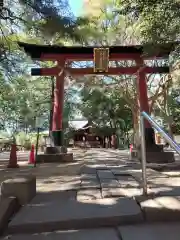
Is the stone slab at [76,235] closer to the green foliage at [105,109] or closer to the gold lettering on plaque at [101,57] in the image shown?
the gold lettering on plaque at [101,57]

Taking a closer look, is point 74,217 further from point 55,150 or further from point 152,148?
point 55,150

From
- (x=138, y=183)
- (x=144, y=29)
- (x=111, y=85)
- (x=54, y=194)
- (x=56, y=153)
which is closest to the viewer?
(x=54, y=194)

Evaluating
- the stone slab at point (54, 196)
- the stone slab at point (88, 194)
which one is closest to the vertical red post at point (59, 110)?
the stone slab at point (54, 196)

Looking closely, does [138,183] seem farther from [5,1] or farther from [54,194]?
[5,1]

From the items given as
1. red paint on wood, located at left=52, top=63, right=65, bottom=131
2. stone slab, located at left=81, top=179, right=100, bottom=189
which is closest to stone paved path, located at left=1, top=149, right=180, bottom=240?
stone slab, located at left=81, top=179, right=100, bottom=189

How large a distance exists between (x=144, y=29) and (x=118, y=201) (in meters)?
6.34

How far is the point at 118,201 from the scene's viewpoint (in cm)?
488

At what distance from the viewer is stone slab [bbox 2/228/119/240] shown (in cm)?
371

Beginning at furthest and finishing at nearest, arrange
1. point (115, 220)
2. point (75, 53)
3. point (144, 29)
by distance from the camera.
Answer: point (75, 53) → point (144, 29) → point (115, 220)

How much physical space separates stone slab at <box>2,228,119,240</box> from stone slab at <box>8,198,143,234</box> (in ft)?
0.45

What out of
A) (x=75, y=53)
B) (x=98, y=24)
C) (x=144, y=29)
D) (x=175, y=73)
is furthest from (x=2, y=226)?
(x=175, y=73)

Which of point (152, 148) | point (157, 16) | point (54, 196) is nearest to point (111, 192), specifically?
point (54, 196)

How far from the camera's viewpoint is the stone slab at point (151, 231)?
365 centimetres

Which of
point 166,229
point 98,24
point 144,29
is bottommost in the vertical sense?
point 166,229
